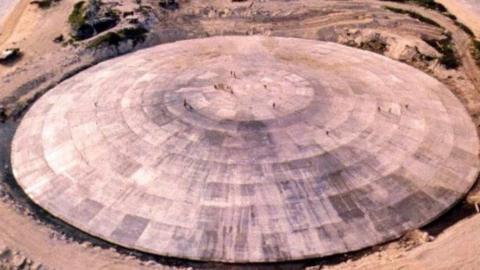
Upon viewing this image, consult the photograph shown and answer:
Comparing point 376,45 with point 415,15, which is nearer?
point 376,45

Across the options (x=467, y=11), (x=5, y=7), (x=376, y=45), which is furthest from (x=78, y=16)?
(x=467, y=11)

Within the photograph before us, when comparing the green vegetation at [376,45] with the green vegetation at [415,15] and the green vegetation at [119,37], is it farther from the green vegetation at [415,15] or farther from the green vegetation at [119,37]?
the green vegetation at [119,37]

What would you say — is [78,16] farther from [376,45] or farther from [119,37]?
[376,45]

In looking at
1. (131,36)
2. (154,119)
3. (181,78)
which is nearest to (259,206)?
(154,119)

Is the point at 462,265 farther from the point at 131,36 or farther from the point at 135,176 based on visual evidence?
the point at 131,36

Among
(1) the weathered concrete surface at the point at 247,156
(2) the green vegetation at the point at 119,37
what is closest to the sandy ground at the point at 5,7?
(2) the green vegetation at the point at 119,37

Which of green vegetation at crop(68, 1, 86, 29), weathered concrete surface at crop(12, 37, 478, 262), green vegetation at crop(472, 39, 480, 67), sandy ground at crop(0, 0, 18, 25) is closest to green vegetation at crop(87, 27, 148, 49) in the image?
green vegetation at crop(68, 1, 86, 29)

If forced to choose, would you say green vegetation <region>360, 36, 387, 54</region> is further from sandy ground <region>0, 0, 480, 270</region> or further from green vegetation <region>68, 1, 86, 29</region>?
green vegetation <region>68, 1, 86, 29</region>
